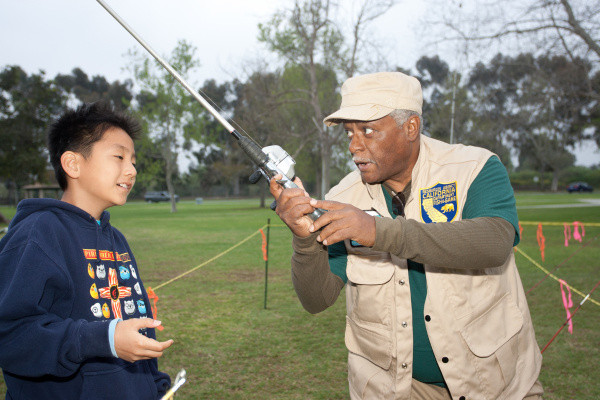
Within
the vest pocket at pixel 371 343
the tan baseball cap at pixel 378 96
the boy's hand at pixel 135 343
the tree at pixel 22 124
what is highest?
the tree at pixel 22 124

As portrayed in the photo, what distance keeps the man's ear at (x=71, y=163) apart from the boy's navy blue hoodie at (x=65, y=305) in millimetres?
223

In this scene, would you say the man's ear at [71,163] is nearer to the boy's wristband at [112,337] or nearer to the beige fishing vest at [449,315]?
the boy's wristband at [112,337]

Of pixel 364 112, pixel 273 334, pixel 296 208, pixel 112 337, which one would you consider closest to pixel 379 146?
pixel 364 112

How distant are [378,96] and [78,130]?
5.14 feet

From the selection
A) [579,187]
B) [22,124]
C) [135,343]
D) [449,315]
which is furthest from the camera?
[579,187]

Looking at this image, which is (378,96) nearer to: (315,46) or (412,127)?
(412,127)

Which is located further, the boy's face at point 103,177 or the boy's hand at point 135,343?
the boy's face at point 103,177

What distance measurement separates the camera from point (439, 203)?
8.10 ft

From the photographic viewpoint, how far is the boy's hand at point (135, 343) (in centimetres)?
180

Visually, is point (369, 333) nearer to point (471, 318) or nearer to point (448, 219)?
point (471, 318)

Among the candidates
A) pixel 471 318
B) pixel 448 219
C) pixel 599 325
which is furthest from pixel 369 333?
pixel 599 325

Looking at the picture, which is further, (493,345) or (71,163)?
(71,163)

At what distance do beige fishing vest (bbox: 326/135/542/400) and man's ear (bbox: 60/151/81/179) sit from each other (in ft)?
4.89

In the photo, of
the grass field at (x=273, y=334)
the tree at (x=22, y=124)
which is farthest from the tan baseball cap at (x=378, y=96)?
the tree at (x=22, y=124)
